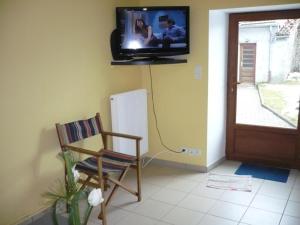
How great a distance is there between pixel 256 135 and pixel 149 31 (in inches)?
70.7

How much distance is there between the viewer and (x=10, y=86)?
2.43 m

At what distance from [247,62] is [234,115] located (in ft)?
2.16

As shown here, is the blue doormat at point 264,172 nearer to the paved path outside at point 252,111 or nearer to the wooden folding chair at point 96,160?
the paved path outside at point 252,111

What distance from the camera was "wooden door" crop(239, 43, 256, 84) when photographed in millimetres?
3697

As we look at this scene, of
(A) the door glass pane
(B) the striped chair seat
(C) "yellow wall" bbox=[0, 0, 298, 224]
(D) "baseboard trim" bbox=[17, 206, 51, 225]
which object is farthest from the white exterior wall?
(D) "baseboard trim" bbox=[17, 206, 51, 225]

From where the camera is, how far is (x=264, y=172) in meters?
3.62

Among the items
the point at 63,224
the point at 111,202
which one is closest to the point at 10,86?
the point at 63,224

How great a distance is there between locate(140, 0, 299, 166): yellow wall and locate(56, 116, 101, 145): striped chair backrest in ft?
3.33

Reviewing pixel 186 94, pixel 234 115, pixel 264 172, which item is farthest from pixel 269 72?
pixel 264 172

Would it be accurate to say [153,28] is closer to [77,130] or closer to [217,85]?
[217,85]

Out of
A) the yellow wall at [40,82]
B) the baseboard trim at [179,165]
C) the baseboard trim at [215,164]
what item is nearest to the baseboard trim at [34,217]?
the yellow wall at [40,82]

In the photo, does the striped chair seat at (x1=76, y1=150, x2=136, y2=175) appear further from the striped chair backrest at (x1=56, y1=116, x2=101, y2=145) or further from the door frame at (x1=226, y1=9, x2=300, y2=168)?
the door frame at (x1=226, y1=9, x2=300, y2=168)

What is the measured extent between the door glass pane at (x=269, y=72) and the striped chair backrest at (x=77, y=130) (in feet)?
6.01

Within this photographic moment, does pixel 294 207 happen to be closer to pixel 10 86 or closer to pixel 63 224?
pixel 63 224
